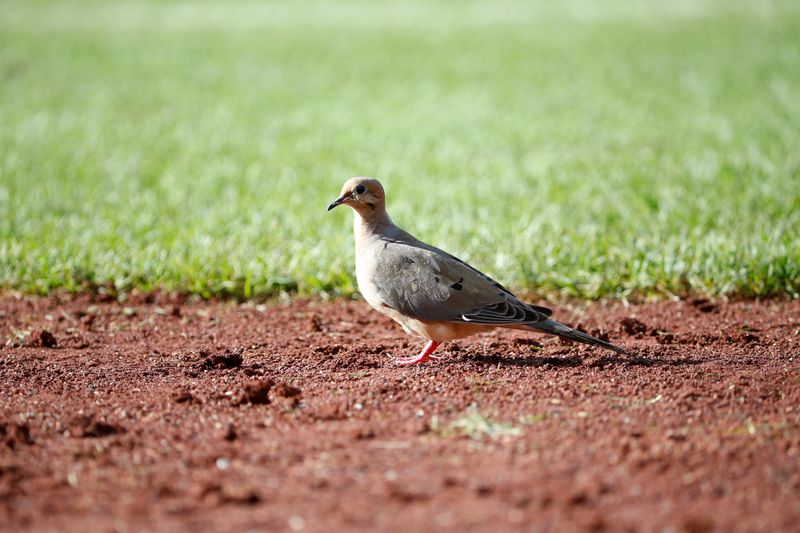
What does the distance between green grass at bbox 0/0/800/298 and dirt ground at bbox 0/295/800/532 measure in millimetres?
1165

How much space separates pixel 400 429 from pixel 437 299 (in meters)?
1.22

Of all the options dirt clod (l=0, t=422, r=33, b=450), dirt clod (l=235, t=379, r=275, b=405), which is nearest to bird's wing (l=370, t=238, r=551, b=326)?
dirt clod (l=235, t=379, r=275, b=405)

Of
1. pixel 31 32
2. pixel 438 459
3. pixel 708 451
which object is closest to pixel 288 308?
pixel 438 459

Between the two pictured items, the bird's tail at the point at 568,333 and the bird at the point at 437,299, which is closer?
the bird's tail at the point at 568,333

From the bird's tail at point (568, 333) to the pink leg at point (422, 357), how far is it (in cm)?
58

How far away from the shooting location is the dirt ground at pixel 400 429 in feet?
9.76

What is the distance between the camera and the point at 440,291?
4.84m

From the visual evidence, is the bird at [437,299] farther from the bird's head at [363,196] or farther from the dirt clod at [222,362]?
the dirt clod at [222,362]

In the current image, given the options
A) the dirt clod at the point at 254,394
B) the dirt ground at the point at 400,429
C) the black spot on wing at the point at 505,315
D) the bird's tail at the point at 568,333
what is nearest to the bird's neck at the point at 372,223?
the dirt ground at the point at 400,429

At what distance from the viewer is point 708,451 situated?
3354mm

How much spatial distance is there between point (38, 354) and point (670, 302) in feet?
12.9

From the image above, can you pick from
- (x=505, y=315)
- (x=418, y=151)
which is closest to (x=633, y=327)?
(x=505, y=315)

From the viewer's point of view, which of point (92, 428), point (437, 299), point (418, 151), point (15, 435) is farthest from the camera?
point (418, 151)

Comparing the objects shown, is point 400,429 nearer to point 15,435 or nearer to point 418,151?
point 15,435
